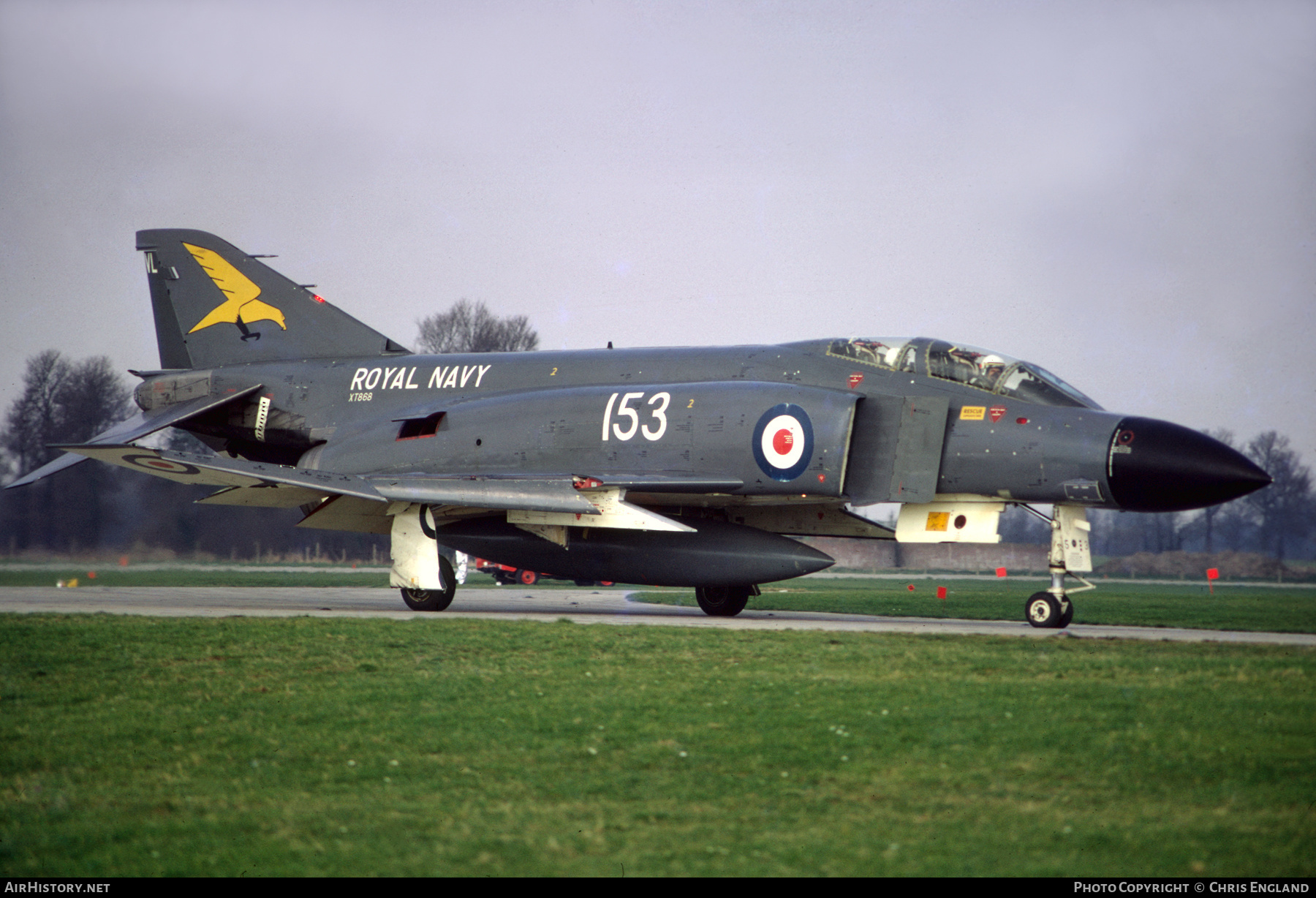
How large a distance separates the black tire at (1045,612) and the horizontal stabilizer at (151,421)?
11929 millimetres

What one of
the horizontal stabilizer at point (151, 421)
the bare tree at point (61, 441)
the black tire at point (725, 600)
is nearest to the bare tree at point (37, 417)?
the bare tree at point (61, 441)

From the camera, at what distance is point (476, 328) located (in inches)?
1770

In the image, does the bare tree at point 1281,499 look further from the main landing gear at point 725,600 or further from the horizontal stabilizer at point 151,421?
the horizontal stabilizer at point 151,421

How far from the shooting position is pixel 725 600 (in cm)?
1469

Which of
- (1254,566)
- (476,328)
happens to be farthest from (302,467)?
(476,328)

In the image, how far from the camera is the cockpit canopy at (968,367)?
1254cm

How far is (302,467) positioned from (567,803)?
12.6 m

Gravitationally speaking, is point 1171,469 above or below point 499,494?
above

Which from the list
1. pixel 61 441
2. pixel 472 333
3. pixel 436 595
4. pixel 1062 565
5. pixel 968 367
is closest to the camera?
pixel 1062 565

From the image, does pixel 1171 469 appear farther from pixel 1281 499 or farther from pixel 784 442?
pixel 1281 499

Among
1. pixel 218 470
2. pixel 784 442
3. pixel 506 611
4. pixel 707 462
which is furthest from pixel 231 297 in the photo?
pixel 784 442

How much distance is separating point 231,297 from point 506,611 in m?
7.77

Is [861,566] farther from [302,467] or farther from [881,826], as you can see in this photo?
[881,826]

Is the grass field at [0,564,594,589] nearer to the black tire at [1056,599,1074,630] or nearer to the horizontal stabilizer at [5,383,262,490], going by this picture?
the horizontal stabilizer at [5,383,262,490]
